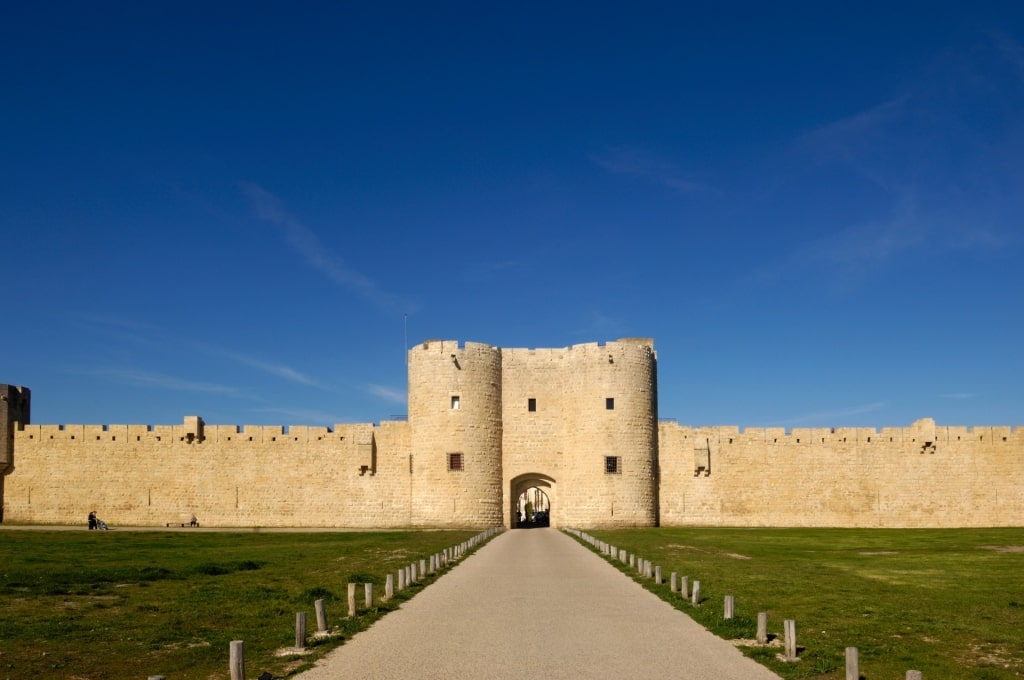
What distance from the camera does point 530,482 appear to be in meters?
45.9

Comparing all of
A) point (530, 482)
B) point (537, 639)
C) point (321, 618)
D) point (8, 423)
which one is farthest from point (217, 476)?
point (537, 639)

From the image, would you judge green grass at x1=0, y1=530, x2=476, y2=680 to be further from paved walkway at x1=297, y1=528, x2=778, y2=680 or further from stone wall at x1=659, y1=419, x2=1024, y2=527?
stone wall at x1=659, y1=419, x2=1024, y2=527

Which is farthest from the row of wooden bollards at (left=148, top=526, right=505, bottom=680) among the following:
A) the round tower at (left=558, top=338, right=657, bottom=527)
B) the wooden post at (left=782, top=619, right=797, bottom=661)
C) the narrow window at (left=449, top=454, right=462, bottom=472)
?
the round tower at (left=558, top=338, right=657, bottom=527)

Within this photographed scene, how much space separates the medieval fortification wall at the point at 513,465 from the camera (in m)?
43.8

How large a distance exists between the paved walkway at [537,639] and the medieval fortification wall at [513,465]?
2470 centimetres

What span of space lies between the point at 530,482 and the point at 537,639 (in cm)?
3393

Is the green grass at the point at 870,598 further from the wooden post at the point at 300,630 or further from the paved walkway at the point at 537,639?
the wooden post at the point at 300,630

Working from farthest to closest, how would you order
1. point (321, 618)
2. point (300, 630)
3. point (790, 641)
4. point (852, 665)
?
point (321, 618) → point (300, 630) → point (790, 641) → point (852, 665)

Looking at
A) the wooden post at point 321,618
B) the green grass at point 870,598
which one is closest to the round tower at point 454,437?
the green grass at point 870,598

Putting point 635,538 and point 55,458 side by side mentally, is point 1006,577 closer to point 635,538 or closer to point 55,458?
point 635,538

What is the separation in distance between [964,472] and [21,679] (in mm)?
43194

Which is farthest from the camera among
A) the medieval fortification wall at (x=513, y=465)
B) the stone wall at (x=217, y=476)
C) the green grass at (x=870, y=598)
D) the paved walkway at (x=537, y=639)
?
the stone wall at (x=217, y=476)

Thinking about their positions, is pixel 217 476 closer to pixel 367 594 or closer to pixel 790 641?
pixel 367 594

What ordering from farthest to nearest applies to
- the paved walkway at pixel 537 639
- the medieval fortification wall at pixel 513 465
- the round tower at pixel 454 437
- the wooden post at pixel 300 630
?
the medieval fortification wall at pixel 513 465
the round tower at pixel 454 437
the wooden post at pixel 300 630
the paved walkway at pixel 537 639
